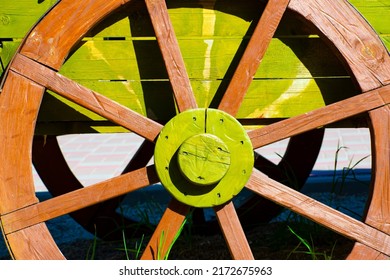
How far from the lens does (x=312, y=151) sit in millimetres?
3414

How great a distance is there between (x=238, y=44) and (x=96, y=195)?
68cm

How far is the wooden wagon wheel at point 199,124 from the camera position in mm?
2312

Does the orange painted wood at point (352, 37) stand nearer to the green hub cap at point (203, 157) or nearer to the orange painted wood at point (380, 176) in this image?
the orange painted wood at point (380, 176)

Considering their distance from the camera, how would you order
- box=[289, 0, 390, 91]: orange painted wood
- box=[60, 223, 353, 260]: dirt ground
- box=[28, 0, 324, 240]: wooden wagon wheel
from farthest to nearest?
box=[28, 0, 324, 240]: wooden wagon wheel, box=[60, 223, 353, 260]: dirt ground, box=[289, 0, 390, 91]: orange painted wood

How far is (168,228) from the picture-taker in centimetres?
242

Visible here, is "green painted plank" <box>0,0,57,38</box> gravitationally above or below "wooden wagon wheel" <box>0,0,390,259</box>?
above

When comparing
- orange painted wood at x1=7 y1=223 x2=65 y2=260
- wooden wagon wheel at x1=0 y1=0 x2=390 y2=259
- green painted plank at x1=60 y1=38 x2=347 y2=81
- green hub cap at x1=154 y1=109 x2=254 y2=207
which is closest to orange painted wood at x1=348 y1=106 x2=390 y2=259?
wooden wagon wheel at x1=0 y1=0 x2=390 y2=259

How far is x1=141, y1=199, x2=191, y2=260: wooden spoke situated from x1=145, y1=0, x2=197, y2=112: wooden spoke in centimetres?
33

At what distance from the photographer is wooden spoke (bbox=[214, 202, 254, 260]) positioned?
2.41m

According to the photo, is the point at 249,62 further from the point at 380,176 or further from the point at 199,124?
the point at 380,176

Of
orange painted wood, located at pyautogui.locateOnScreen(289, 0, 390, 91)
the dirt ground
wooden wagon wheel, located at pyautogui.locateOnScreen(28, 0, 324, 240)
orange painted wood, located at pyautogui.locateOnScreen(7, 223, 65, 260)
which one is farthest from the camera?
wooden wagon wheel, located at pyautogui.locateOnScreen(28, 0, 324, 240)

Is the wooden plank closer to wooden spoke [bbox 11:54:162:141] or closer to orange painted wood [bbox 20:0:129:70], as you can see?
orange painted wood [bbox 20:0:129:70]

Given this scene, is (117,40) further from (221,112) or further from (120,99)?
(221,112)

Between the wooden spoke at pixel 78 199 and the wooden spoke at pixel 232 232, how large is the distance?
0.81 ft
